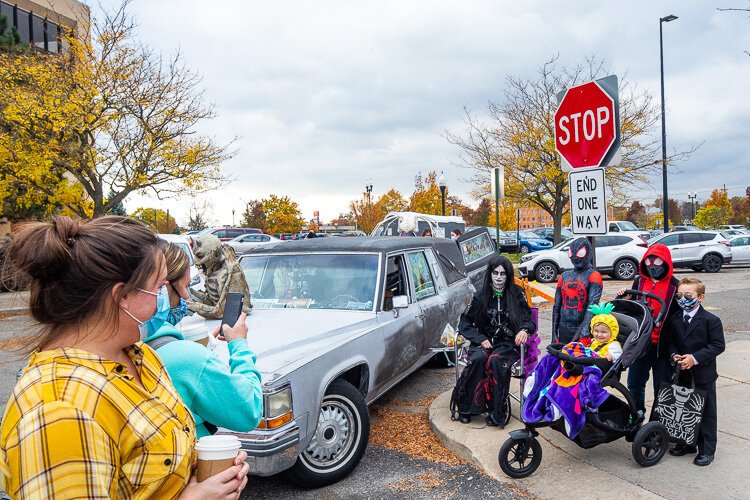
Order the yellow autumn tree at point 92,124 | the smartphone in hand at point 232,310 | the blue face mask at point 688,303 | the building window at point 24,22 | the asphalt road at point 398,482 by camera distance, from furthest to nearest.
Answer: the building window at point 24,22
the yellow autumn tree at point 92,124
the blue face mask at point 688,303
the asphalt road at point 398,482
the smartphone in hand at point 232,310

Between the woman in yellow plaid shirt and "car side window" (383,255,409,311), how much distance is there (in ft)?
13.8

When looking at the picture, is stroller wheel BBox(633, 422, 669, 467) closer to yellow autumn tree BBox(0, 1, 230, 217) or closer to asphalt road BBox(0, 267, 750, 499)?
asphalt road BBox(0, 267, 750, 499)

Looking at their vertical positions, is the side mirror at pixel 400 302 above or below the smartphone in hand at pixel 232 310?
below

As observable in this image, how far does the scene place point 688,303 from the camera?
4.32m

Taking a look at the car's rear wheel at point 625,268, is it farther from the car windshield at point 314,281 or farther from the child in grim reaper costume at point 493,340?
the car windshield at point 314,281

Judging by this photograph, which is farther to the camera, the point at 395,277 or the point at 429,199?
the point at 429,199

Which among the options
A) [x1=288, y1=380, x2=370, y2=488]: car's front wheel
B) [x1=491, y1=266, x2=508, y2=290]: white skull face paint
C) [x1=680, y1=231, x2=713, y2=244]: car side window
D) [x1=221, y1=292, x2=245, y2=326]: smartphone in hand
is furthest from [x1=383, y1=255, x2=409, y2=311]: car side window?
[x1=680, y1=231, x2=713, y2=244]: car side window

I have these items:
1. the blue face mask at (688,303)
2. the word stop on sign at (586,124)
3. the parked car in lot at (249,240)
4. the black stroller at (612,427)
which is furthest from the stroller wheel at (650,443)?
the parked car in lot at (249,240)

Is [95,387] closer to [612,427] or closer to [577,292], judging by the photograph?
[612,427]

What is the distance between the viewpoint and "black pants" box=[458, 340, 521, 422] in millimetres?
5141

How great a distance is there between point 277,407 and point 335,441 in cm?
85

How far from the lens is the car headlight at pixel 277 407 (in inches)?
142

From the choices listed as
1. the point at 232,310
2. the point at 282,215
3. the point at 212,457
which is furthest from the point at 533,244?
the point at 212,457

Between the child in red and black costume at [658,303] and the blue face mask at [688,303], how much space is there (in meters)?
0.19
